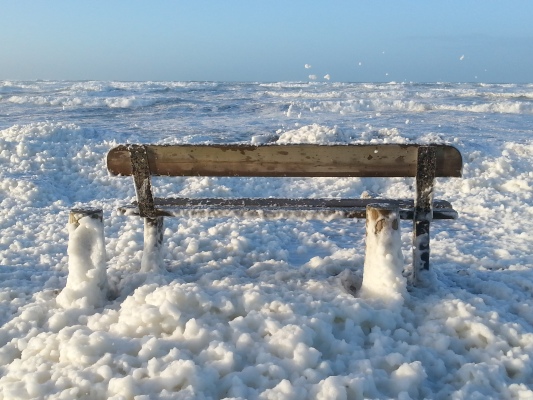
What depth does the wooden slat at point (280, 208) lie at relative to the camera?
13.9ft

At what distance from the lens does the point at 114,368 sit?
3.11 metres

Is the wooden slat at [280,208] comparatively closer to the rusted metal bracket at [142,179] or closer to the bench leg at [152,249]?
the rusted metal bracket at [142,179]

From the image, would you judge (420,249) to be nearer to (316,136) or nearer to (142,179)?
(142,179)

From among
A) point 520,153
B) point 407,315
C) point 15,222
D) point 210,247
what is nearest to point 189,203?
point 210,247

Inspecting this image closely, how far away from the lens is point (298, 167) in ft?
13.1

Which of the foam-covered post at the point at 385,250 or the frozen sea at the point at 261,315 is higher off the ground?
the foam-covered post at the point at 385,250

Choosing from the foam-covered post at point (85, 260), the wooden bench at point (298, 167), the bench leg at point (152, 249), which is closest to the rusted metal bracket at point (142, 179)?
the wooden bench at point (298, 167)

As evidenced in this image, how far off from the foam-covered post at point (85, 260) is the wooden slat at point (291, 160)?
51cm

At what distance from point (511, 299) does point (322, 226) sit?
311 centimetres

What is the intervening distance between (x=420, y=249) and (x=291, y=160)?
4.40 ft

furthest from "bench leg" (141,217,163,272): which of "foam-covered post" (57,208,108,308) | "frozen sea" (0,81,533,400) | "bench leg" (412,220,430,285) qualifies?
"bench leg" (412,220,430,285)

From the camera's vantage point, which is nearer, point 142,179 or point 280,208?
point 142,179

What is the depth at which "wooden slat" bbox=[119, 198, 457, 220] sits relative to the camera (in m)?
4.23

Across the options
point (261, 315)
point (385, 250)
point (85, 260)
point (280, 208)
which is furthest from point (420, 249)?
point (85, 260)
